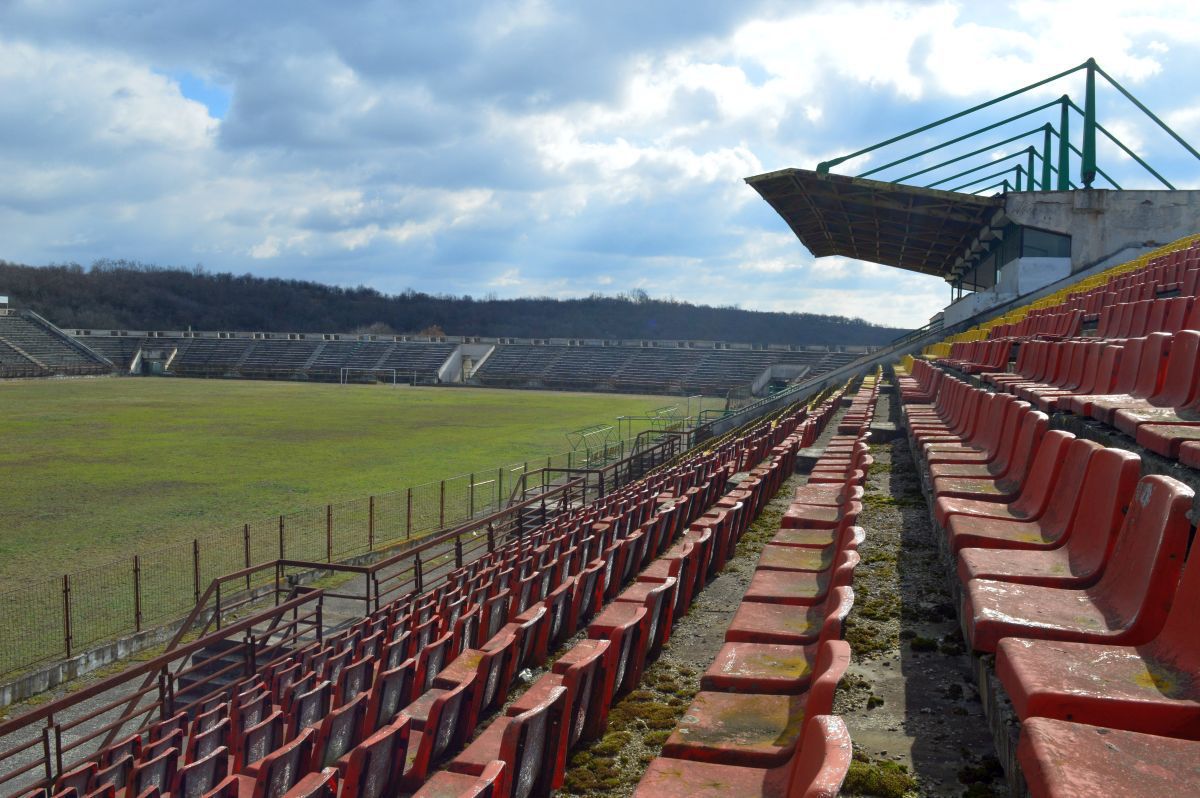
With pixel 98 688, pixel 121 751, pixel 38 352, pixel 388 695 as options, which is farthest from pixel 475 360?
pixel 388 695

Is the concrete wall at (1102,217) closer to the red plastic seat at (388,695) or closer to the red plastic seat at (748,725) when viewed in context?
the red plastic seat at (388,695)

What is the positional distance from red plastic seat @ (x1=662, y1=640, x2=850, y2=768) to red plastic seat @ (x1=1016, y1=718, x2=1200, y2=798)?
73cm

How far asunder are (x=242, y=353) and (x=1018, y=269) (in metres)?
71.6

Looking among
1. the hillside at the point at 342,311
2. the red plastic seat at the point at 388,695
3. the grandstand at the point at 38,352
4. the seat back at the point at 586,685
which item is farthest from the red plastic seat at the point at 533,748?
the hillside at the point at 342,311

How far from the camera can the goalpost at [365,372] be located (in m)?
71.6

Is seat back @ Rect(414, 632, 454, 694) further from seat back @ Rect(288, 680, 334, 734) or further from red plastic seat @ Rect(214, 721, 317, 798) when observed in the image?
red plastic seat @ Rect(214, 721, 317, 798)

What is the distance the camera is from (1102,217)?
25953 millimetres

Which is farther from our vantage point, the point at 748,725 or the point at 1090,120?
the point at 1090,120

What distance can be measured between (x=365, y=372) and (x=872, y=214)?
53.0 meters

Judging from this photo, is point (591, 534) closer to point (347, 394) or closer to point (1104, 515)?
point (1104, 515)

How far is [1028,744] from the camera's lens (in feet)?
4.66

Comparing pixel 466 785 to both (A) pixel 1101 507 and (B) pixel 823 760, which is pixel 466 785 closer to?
(B) pixel 823 760

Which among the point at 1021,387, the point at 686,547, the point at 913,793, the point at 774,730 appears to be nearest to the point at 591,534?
the point at 686,547

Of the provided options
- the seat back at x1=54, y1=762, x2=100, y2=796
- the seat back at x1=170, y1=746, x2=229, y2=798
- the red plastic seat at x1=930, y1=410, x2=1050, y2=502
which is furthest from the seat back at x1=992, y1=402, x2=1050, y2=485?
the seat back at x1=54, y1=762, x2=100, y2=796
